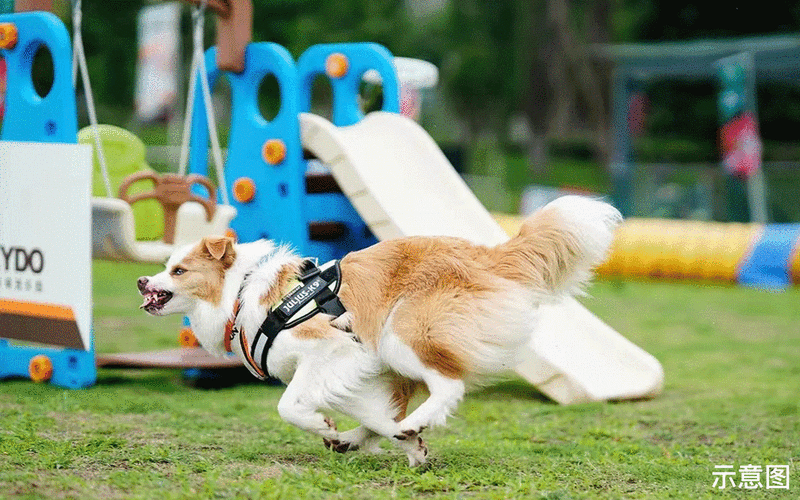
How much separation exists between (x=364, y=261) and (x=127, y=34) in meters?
26.1

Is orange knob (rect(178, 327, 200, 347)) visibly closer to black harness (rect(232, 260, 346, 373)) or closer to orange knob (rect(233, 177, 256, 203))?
orange knob (rect(233, 177, 256, 203))

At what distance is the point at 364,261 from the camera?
4508 mm

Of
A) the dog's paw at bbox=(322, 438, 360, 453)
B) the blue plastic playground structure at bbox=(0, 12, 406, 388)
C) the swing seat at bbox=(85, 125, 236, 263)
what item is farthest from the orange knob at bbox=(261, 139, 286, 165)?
the dog's paw at bbox=(322, 438, 360, 453)

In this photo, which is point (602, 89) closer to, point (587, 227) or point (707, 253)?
point (707, 253)

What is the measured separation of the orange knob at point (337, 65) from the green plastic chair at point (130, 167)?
1.49 metres

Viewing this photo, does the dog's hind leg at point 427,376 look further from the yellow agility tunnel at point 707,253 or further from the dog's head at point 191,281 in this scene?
the yellow agility tunnel at point 707,253

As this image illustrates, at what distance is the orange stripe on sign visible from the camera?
555 cm

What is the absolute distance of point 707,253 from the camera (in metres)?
13.8

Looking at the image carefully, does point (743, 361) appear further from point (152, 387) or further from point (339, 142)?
point (152, 387)

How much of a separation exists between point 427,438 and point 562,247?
1.40 meters

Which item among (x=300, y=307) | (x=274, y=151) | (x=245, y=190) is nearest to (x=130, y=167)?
(x=245, y=190)

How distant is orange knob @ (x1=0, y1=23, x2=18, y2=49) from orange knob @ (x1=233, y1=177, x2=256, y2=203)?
5.53 ft

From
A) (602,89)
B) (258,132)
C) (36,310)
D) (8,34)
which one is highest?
(8,34)

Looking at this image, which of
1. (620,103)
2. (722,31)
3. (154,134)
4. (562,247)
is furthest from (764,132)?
(562,247)
